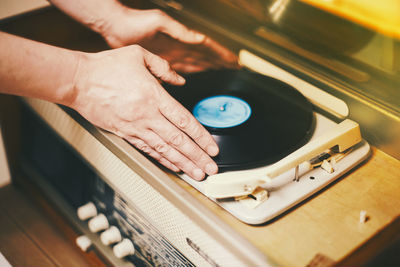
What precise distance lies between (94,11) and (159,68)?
1.29 feet

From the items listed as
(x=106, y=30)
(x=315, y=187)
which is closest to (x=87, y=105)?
(x=106, y=30)

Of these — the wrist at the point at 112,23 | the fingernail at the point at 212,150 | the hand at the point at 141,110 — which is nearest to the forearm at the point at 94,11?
the wrist at the point at 112,23

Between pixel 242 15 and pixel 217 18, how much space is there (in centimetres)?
10

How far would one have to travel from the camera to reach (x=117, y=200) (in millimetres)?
1026

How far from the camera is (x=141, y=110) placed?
88cm

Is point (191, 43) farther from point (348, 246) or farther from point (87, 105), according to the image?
point (348, 246)

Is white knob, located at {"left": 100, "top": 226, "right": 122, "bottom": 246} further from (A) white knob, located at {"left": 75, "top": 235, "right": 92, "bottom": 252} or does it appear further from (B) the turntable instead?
(B) the turntable

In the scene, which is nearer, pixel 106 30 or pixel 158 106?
pixel 158 106

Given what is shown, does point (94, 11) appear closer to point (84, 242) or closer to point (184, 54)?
point (184, 54)

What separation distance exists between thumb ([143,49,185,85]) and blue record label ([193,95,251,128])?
4.0 inches

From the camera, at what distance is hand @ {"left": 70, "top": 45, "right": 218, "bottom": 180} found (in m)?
0.85

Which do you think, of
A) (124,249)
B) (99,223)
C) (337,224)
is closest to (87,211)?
(99,223)

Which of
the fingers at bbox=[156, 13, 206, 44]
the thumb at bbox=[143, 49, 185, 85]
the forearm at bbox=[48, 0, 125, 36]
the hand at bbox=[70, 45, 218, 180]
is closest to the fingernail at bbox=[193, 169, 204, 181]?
the hand at bbox=[70, 45, 218, 180]

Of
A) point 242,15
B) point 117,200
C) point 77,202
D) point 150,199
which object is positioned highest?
point 242,15
